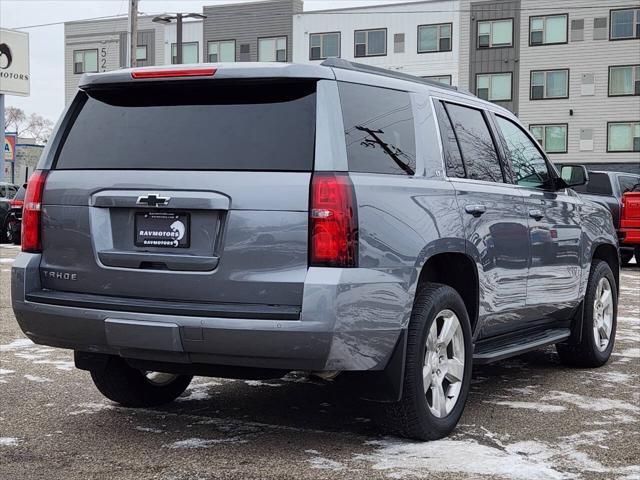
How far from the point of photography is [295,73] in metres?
4.46

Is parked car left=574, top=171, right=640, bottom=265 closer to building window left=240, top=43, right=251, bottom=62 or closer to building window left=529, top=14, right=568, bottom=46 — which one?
building window left=529, top=14, right=568, bottom=46

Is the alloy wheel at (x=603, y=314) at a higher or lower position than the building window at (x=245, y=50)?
lower

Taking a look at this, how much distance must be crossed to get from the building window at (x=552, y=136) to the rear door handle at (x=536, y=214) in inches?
1600

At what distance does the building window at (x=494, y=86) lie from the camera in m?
46.7

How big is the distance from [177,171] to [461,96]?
81.1 inches

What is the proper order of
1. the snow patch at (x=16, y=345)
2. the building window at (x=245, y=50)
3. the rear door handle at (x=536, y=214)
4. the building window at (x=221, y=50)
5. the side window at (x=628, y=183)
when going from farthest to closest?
the building window at (x=221, y=50), the building window at (x=245, y=50), the side window at (x=628, y=183), the snow patch at (x=16, y=345), the rear door handle at (x=536, y=214)

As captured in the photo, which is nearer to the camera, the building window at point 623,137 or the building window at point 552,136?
the building window at point 623,137

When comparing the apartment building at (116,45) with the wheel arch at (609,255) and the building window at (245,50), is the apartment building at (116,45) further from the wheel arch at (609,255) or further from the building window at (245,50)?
the wheel arch at (609,255)

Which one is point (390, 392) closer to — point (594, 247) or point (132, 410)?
point (132, 410)

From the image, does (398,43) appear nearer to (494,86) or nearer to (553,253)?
(494,86)

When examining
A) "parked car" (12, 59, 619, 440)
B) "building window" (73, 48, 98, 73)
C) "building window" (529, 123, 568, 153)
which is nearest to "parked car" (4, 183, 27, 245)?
"parked car" (12, 59, 619, 440)

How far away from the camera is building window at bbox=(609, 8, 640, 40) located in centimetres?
4434

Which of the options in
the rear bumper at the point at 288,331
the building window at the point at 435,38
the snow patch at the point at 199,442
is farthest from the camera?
the building window at the point at 435,38

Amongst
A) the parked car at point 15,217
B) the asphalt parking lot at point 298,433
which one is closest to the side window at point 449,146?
the asphalt parking lot at point 298,433
